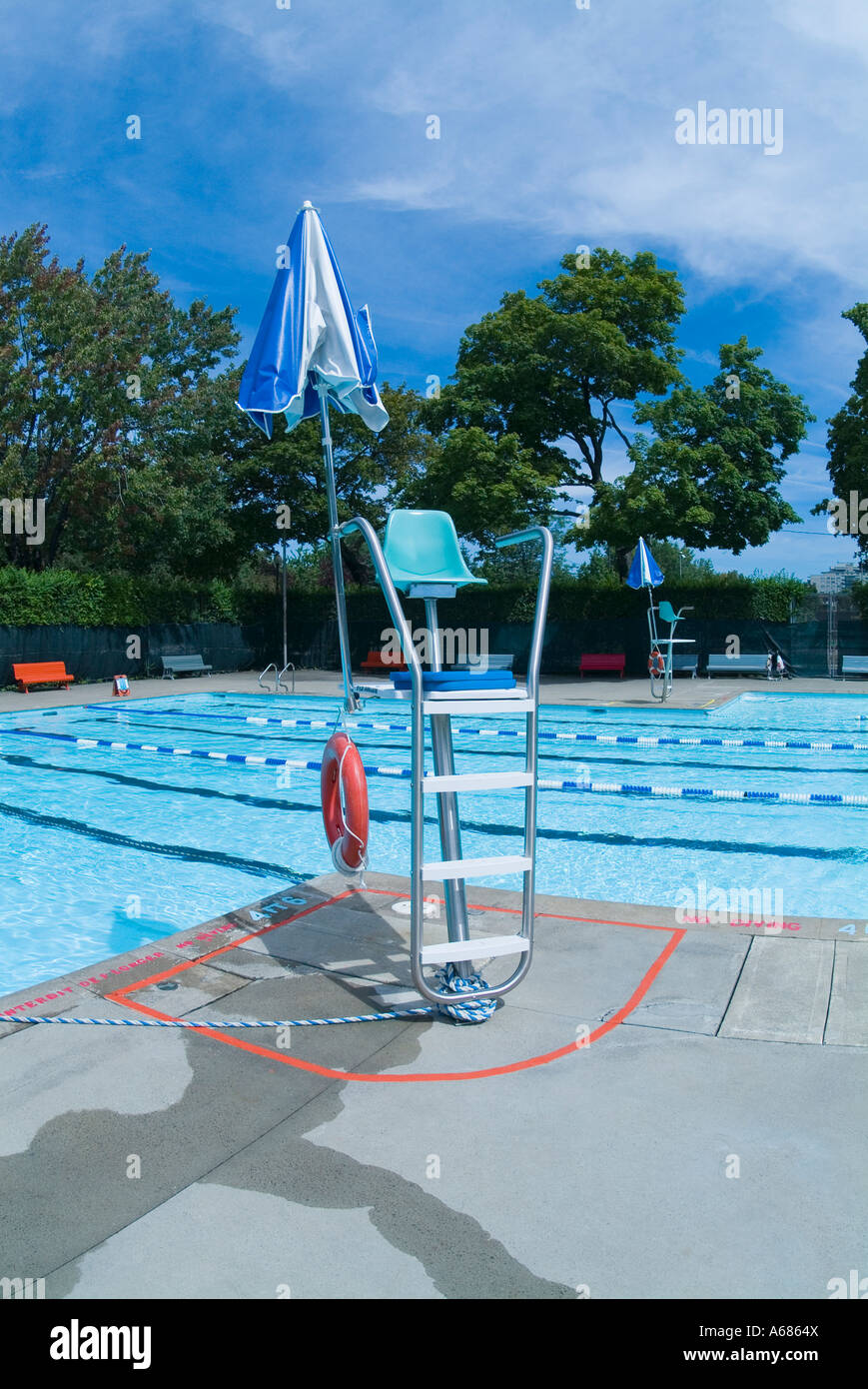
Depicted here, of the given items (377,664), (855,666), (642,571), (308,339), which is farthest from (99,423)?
(308,339)

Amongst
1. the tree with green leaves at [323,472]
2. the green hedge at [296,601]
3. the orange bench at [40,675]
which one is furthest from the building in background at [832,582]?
the orange bench at [40,675]

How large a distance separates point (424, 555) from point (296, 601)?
24737 millimetres

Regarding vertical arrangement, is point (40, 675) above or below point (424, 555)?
below

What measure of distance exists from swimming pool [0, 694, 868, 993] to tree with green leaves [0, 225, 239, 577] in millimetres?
11217

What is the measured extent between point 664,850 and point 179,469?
21.7 metres

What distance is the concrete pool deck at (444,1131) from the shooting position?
213 centimetres

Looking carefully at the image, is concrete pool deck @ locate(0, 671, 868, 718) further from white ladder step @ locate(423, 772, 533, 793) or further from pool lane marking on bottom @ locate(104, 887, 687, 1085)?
white ladder step @ locate(423, 772, 533, 793)

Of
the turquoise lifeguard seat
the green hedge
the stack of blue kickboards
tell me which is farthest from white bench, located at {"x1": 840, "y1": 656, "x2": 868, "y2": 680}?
the stack of blue kickboards

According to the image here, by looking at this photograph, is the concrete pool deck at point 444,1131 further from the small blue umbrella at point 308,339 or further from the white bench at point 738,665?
the white bench at point 738,665

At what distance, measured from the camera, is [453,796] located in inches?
148

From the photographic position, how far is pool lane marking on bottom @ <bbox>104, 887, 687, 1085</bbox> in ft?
9.95

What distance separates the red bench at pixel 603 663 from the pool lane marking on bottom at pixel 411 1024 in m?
19.1

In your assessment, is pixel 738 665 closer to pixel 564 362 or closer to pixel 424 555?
pixel 564 362
